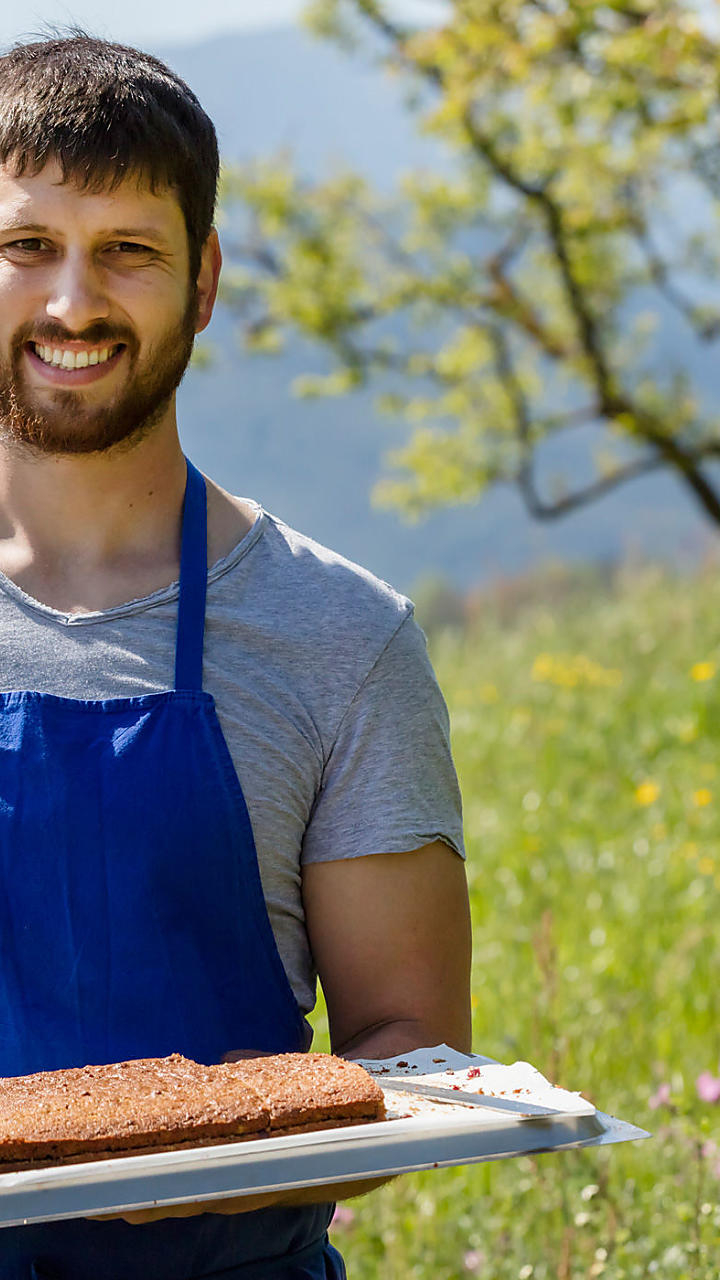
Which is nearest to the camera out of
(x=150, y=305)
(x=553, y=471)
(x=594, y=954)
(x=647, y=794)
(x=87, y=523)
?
(x=150, y=305)

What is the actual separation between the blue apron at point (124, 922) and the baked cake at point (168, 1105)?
0.15 meters

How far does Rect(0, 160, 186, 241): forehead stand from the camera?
1.54 m

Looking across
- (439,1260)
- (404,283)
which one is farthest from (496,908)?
(404,283)

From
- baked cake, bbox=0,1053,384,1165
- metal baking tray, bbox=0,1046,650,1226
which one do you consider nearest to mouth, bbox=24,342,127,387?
baked cake, bbox=0,1053,384,1165

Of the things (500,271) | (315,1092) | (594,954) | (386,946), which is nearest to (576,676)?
(594,954)

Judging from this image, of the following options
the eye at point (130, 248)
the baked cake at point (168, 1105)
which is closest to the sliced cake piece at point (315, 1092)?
the baked cake at point (168, 1105)

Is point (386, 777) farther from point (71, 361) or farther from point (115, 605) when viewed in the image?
point (71, 361)

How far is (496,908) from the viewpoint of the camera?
173 inches

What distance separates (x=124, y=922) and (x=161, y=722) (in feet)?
0.69

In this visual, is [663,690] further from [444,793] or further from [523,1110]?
[523,1110]

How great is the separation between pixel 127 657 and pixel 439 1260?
1516mm

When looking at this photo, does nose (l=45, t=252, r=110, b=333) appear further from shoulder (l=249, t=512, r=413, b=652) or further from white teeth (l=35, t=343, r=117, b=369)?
shoulder (l=249, t=512, r=413, b=652)

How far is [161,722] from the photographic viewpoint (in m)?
1.56

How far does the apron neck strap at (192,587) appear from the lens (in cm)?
161
